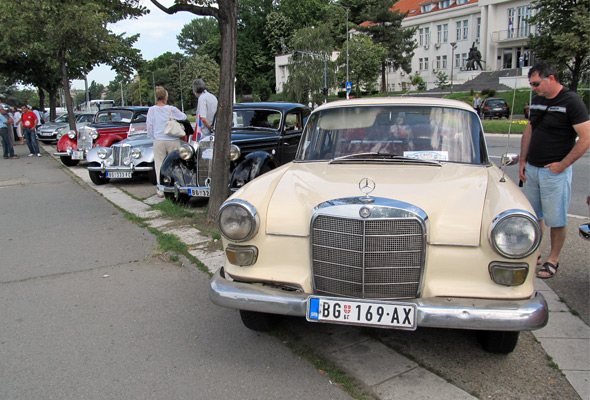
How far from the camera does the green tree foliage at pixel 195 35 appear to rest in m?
112

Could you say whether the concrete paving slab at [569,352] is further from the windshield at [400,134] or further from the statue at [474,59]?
the statue at [474,59]

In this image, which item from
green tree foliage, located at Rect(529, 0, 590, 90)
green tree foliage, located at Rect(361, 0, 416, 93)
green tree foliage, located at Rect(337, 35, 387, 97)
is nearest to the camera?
green tree foliage, located at Rect(529, 0, 590, 90)

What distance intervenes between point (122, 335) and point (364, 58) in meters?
57.2

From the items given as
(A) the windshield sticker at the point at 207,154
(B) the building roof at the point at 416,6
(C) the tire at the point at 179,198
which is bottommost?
(C) the tire at the point at 179,198

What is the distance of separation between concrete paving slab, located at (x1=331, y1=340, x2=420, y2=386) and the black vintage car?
13.9 ft

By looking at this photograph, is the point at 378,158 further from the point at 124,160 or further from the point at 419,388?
the point at 124,160

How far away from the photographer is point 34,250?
5.82 metres

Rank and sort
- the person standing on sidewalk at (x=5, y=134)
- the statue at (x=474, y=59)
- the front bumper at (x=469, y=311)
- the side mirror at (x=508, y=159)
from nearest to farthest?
the front bumper at (x=469, y=311) → the side mirror at (x=508, y=159) → the person standing on sidewalk at (x=5, y=134) → the statue at (x=474, y=59)

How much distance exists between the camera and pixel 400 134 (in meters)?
4.00

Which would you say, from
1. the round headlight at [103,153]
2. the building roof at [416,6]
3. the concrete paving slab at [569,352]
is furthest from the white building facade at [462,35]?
the concrete paving slab at [569,352]

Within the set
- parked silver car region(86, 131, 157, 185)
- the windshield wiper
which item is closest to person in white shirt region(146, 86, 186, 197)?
parked silver car region(86, 131, 157, 185)

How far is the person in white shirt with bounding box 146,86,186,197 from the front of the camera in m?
8.56

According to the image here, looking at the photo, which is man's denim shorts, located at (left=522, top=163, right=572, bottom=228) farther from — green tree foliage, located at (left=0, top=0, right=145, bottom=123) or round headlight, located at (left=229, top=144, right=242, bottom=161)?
green tree foliage, located at (left=0, top=0, right=145, bottom=123)

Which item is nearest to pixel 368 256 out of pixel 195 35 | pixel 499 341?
pixel 499 341
